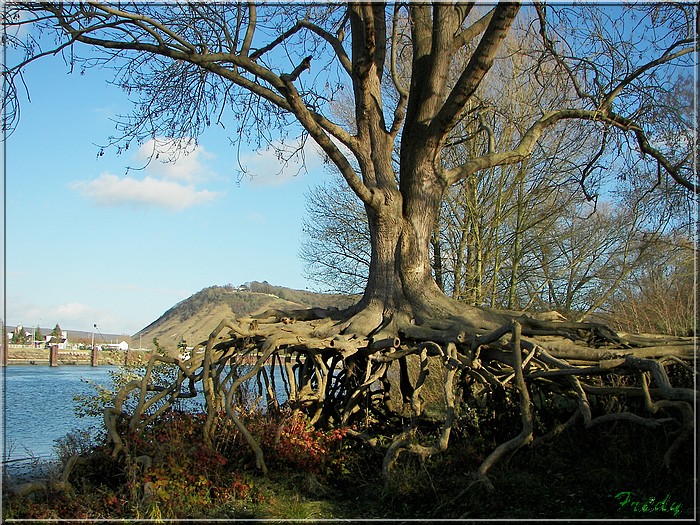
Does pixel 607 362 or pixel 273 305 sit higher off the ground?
pixel 273 305

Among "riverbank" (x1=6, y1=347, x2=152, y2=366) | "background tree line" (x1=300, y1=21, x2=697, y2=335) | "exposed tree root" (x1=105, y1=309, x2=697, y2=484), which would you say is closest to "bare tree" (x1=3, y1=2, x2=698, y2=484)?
"exposed tree root" (x1=105, y1=309, x2=697, y2=484)

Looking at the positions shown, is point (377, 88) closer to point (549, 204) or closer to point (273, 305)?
point (273, 305)

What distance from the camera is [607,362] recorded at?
7551mm

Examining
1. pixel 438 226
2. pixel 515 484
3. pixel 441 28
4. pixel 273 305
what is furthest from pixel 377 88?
pixel 438 226

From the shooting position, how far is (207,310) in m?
14.4

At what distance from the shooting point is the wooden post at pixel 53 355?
32.0 m

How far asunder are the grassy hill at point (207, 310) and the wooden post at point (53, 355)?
17.0 metres

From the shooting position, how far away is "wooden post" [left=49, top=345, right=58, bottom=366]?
3203 cm

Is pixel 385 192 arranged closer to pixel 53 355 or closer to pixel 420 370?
pixel 420 370

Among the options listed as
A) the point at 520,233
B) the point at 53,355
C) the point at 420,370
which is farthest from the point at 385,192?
the point at 53,355

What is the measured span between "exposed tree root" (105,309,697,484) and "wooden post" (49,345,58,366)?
80.8ft

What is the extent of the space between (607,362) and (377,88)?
5023 mm

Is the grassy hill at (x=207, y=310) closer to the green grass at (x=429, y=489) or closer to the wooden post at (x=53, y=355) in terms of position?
the green grass at (x=429, y=489)

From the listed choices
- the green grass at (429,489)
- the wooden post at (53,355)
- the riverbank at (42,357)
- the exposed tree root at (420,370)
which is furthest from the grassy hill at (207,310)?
the wooden post at (53,355)
